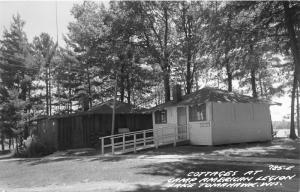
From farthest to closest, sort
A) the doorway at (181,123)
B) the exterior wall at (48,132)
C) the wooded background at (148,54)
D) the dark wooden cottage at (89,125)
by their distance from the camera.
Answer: the exterior wall at (48,132) < the dark wooden cottage at (89,125) < the doorway at (181,123) < the wooded background at (148,54)

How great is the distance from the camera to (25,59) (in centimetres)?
4072

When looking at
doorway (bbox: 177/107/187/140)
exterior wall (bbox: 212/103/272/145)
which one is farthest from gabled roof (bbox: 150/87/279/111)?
doorway (bbox: 177/107/187/140)

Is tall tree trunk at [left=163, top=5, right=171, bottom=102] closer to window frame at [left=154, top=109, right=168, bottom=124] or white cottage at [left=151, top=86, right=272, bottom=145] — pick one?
window frame at [left=154, top=109, right=168, bottom=124]

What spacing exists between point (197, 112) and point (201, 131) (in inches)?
44.4

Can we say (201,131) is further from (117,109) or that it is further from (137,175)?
(137,175)

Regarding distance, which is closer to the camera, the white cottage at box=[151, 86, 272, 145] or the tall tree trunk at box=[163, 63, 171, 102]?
the white cottage at box=[151, 86, 272, 145]

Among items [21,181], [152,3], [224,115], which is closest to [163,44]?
[152,3]

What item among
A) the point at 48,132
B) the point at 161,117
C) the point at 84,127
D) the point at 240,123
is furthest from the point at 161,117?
the point at 48,132

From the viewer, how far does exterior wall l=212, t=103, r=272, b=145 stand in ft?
70.5

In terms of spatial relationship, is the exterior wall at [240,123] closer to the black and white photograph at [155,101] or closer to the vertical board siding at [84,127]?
the black and white photograph at [155,101]

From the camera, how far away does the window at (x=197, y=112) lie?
21.8m

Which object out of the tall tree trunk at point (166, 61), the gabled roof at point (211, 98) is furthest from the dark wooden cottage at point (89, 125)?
the gabled roof at point (211, 98)

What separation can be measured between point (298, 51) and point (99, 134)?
1430cm

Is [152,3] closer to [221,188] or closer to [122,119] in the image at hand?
[122,119]
